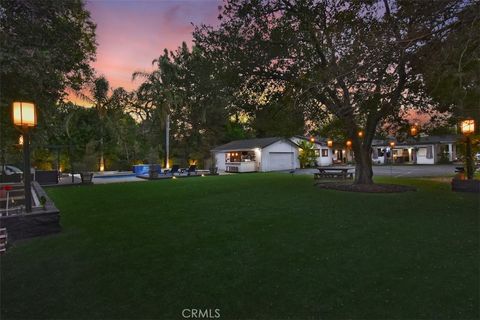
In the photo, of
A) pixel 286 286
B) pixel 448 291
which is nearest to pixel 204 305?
Result: pixel 286 286

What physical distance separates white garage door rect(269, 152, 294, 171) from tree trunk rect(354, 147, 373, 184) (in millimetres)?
17910

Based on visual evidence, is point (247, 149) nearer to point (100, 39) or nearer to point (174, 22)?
point (174, 22)

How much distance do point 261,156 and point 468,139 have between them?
20822 millimetres

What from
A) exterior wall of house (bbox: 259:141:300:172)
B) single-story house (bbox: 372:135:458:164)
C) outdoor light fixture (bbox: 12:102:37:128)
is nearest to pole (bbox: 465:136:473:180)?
outdoor light fixture (bbox: 12:102:37:128)

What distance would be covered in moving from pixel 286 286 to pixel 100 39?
33.4 ft

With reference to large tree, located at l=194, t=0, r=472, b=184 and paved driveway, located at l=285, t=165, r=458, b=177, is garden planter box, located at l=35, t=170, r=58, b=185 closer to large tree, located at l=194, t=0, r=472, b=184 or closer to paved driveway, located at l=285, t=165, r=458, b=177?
large tree, located at l=194, t=0, r=472, b=184

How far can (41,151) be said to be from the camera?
30.0 metres

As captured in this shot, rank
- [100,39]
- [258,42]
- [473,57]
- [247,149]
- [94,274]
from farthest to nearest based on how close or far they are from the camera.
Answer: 1. [247,149]
2. [258,42]
3. [100,39]
4. [473,57]
5. [94,274]

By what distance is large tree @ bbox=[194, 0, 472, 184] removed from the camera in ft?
18.9

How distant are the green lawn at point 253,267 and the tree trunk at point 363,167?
6775mm

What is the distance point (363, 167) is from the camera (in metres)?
15.6

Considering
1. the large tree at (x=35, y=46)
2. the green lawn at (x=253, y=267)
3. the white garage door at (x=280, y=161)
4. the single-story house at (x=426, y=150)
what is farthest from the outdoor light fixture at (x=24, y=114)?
the single-story house at (x=426, y=150)

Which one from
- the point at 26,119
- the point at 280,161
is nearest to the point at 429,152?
the point at 280,161

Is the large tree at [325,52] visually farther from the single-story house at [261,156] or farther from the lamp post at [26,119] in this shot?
the single-story house at [261,156]
